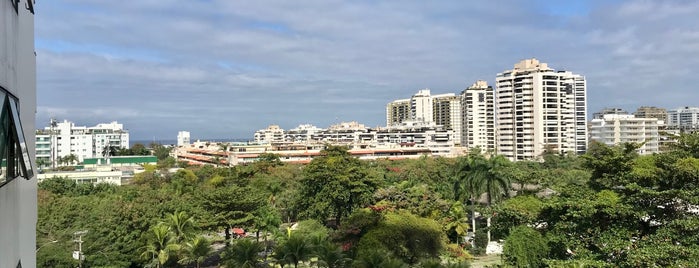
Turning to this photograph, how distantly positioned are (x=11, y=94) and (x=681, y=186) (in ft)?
57.2

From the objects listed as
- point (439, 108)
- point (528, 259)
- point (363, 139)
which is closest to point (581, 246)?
point (528, 259)

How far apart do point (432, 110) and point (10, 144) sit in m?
119

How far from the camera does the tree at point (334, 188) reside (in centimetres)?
3091

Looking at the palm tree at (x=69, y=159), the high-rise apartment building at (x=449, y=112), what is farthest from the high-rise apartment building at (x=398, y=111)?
the palm tree at (x=69, y=159)

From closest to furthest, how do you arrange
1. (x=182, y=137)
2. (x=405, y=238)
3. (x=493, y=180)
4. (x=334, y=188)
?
1. (x=405, y=238)
2. (x=493, y=180)
3. (x=334, y=188)
4. (x=182, y=137)

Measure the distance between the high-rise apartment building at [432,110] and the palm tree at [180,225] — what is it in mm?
82280

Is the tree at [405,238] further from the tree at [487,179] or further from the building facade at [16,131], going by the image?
the building facade at [16,131]

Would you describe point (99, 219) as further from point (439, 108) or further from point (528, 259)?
point (439, 108)

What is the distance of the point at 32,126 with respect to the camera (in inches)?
240

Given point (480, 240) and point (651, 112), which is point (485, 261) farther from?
point (651, 112)

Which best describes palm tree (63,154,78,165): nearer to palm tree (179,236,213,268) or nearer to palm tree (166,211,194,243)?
palm tree (166,211,194,243)

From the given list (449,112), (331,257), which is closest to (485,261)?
(331,257)

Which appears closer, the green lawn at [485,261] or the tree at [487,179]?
the green lawn at [485,261]

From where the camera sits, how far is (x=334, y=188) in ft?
102
